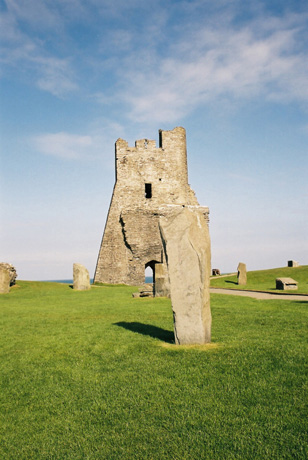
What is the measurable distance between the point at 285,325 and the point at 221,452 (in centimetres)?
471

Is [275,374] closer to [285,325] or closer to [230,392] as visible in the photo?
[230,392]

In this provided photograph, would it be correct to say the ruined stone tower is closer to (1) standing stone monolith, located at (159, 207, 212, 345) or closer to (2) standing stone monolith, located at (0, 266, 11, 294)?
(2) standing stone monolith, located at (0, 266, 11, 294)

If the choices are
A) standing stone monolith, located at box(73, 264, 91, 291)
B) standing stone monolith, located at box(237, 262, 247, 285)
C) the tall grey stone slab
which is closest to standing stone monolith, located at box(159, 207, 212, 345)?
standing stone monolith, located at box(73, 264, 91, 291)

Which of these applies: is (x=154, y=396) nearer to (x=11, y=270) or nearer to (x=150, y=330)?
(x=150, y=330)

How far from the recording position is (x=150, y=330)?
690 cm

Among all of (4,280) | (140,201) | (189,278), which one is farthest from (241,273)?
(189,278)

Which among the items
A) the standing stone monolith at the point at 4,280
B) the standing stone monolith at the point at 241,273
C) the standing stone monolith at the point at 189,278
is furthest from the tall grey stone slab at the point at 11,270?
the standing stone monolith at the point at 189,278

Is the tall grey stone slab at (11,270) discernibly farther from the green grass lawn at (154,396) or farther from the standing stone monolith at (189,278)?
the standing stone monolith at (189,278)

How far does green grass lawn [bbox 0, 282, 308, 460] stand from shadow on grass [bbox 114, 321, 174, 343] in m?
0.05

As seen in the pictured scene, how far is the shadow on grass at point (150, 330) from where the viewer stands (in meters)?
6.18

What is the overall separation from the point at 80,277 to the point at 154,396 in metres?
15.7

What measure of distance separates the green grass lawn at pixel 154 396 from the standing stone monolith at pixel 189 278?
33 cm

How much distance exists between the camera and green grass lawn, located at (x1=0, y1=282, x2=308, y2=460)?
8.98 feet

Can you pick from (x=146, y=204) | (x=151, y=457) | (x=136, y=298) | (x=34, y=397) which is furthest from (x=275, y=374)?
(x=146, y=204)
